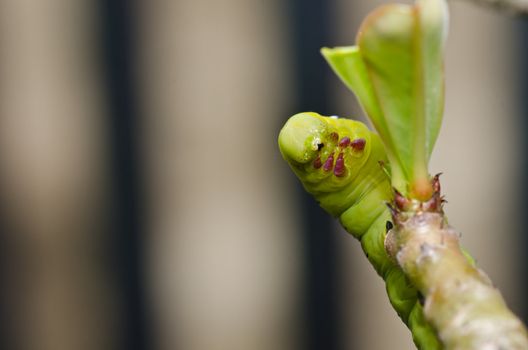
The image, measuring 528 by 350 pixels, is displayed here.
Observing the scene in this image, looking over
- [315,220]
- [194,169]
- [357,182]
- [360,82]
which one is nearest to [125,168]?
[194,169]

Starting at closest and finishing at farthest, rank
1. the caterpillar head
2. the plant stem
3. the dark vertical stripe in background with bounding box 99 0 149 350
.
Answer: the plant stem
the caterpillar head
the dark vertical stripe in background with bounding box 99 0 149 350

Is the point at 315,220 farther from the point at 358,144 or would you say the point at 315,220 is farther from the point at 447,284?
the point at 447,284

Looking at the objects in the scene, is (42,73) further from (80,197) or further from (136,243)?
(136,243)

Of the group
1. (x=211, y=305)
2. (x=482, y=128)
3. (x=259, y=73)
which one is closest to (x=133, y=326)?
(x=211, y=305)

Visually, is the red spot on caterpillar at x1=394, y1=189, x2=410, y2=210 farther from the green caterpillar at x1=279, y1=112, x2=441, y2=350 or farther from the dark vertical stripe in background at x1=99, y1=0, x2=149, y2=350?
the dark vertical stripe in background at x1=99, y1=0, x2=149, y2=350

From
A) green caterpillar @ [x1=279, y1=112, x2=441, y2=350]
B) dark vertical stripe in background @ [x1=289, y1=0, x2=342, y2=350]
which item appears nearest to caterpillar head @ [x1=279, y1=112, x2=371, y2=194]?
green caterpillar @ [x1=279, y1=112, x2=441, y2=350]

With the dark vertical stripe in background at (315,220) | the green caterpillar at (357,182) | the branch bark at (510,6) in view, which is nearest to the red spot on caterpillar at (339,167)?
the green caterpillar at (357,182)

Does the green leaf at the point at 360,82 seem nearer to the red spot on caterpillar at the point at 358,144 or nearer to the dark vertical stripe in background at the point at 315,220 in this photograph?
the red spot on caterpillar at the point at 358,144
